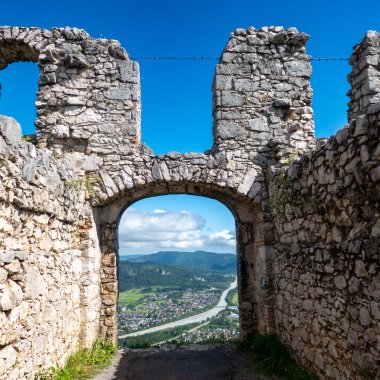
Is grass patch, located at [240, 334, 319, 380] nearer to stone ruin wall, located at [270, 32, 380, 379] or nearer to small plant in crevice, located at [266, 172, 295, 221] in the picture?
stone ruin wall, located at [270, 32, 380, 379]

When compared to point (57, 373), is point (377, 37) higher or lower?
higher

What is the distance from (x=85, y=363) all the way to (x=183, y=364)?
1.59 meters

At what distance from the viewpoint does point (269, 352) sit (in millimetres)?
6039

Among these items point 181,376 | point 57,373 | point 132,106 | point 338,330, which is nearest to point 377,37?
point 132,106

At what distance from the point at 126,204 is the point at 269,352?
363 centimetres

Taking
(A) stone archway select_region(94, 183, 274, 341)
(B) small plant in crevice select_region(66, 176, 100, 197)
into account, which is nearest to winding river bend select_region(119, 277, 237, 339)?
(A) stone archway select_region(94, 183, 274, 341)

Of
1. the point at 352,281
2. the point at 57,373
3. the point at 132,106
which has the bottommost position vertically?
the point at 57,373

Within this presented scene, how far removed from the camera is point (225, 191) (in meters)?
6.97

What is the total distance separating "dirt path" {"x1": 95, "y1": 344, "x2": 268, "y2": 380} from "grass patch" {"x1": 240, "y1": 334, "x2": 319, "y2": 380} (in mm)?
167

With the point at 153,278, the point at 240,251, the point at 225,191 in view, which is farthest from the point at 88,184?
the point at 153,278

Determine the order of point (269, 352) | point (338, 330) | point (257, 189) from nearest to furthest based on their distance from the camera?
1. point (338, 330)
2. point (269, 352)
3. point (257, 189)

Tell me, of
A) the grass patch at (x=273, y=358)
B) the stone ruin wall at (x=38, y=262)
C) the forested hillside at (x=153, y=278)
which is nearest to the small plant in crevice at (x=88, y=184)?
the stone ruin wall at (x=38, y=262)

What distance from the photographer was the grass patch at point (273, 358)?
496cm

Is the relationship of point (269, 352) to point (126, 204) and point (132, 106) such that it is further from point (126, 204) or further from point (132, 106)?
point (132, 106)
